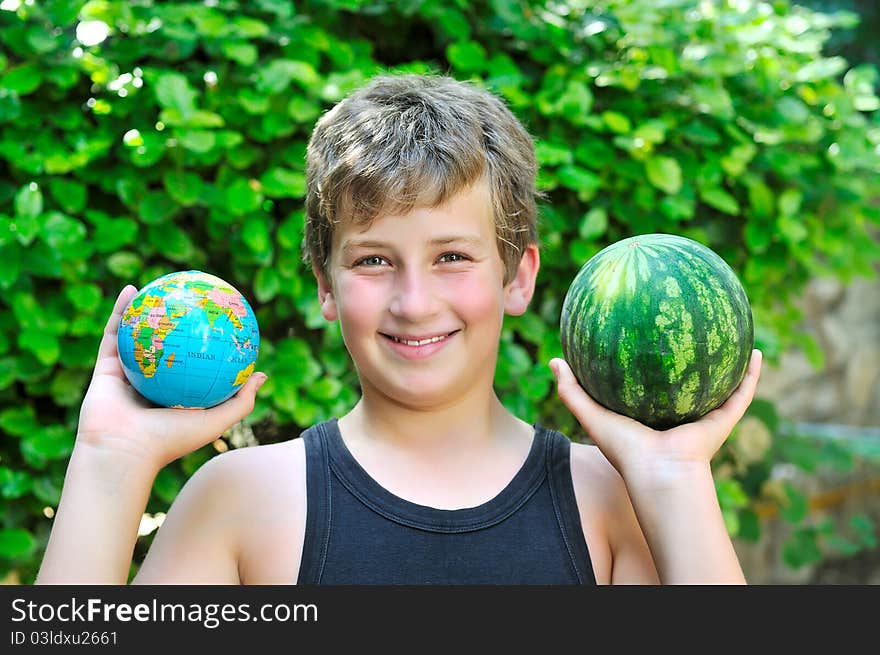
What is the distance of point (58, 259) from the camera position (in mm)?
3342

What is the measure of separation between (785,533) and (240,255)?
455cm

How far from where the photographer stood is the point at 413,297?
2.38m

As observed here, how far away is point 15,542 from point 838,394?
6150 millimetres

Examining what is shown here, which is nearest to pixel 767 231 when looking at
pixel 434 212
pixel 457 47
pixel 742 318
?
pixel 457 47

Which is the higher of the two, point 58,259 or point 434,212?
point 434,212

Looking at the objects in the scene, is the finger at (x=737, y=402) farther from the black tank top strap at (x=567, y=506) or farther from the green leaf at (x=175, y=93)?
the green leaf at (x=175, y=93)

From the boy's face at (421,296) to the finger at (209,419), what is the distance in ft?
0.97

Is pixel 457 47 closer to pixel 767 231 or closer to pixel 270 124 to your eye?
pixel 270 124

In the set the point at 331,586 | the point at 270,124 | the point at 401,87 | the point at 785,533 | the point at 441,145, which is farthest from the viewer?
the point at 785,533

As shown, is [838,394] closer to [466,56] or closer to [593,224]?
[593,224]

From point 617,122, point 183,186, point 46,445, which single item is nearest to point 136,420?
point 46,445

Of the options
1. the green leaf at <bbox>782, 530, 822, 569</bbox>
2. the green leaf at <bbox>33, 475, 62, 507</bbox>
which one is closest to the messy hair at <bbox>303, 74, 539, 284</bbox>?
the green leaf at <bbox>33, 475, 62, 507</bbox>

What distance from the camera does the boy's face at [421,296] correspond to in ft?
7.93

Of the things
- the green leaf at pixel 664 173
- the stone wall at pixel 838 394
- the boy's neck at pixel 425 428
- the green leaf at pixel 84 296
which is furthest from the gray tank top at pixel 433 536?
the stone wall at pixel 838 394
